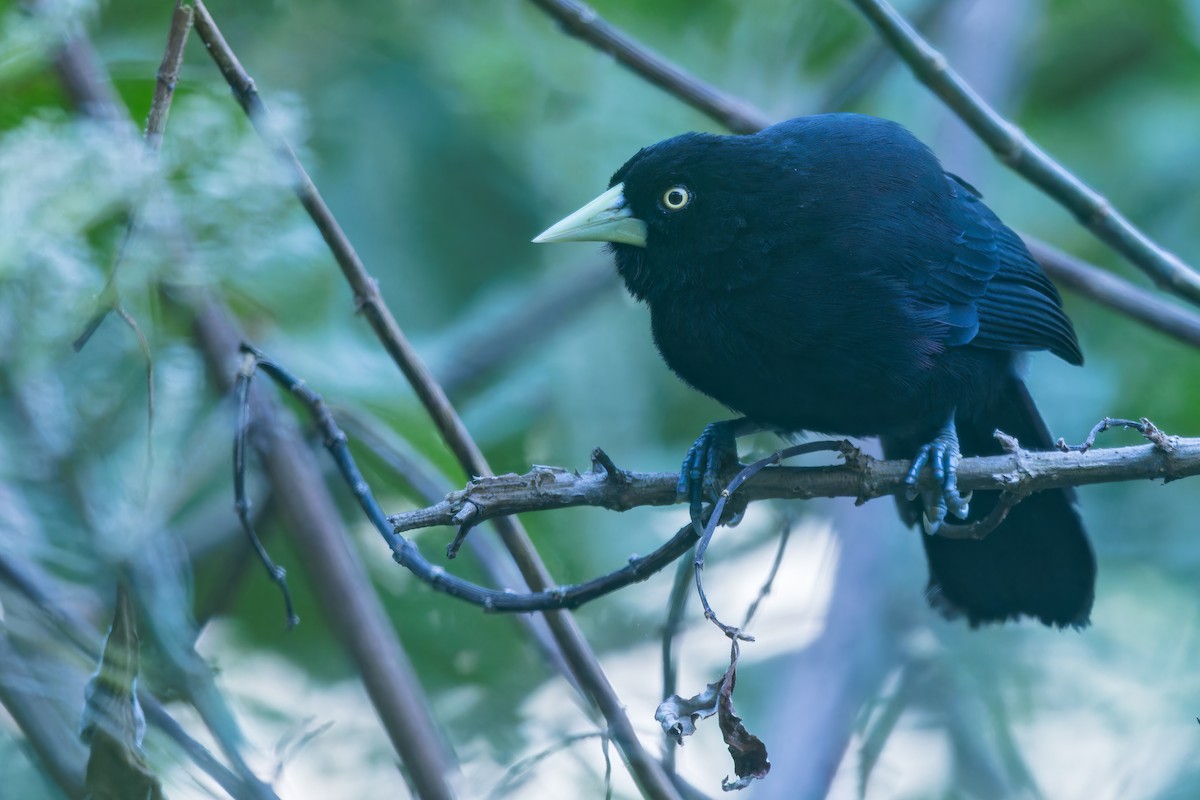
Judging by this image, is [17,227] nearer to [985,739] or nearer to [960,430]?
[960,430]

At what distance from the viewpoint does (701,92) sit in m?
3.44

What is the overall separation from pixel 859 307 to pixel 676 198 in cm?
54

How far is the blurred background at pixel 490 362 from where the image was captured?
8.87ft

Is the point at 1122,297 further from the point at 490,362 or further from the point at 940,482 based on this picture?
the point at 490,362

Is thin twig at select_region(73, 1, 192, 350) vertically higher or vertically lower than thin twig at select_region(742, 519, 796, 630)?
higher

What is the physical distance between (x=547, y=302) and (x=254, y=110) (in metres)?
2.17

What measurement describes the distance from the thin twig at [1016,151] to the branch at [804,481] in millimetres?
755

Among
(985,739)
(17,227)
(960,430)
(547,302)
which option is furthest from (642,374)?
(17,227)

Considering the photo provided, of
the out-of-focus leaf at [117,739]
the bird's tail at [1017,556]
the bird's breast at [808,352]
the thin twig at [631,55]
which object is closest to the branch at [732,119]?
the thin twig at [631,55]

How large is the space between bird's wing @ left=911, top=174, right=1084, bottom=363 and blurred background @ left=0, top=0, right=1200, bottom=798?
55cm

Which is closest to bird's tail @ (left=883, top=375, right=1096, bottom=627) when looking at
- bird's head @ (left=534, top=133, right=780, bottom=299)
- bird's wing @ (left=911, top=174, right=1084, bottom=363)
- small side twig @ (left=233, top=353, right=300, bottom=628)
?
bird's wing @ (left=911, top=174, right=1084, bottom=363)

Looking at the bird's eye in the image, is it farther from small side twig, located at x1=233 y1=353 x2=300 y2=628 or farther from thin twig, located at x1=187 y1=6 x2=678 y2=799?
small side twig, located at x1=233 y1=353 x2=300 y2=628

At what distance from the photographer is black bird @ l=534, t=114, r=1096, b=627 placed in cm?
295

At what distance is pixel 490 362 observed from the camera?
4.46 m
